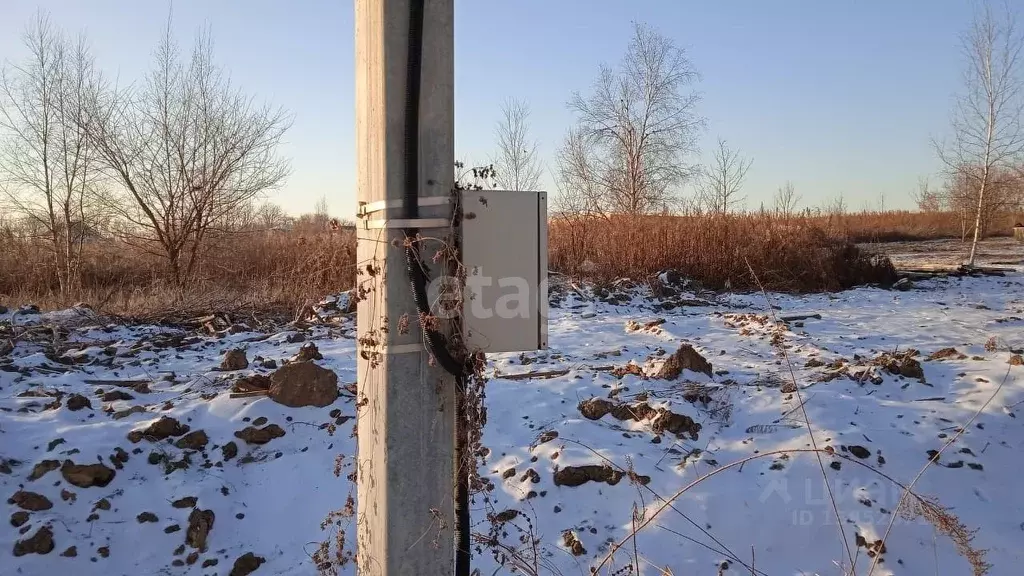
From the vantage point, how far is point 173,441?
4.07 m

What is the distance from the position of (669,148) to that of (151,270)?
588 inches

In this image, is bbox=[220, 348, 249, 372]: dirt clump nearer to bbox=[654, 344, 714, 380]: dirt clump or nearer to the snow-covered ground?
the snow-covered ground

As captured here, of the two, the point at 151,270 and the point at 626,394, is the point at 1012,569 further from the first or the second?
the point at 151,270

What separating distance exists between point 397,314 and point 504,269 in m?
0.32

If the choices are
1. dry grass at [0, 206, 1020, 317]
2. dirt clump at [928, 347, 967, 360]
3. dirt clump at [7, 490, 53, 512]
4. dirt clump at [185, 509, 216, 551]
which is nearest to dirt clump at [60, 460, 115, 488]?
dirt clump at [7, 490, 53, 512]

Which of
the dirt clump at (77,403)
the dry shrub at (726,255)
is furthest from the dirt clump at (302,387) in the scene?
the dry shrub at (726,255)

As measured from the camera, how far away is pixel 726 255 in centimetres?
1132

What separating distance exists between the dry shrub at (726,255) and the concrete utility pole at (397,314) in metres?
9.21

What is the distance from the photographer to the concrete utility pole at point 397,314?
1.53 meters

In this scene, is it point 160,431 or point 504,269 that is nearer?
point 504,269

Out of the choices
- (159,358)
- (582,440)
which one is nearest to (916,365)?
(582,440)

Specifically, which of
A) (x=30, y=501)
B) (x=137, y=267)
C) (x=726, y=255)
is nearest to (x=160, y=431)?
(x=30, y=501)

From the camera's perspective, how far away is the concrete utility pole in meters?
1.53

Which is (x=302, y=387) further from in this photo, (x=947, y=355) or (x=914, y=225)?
(x=914, y=225)
